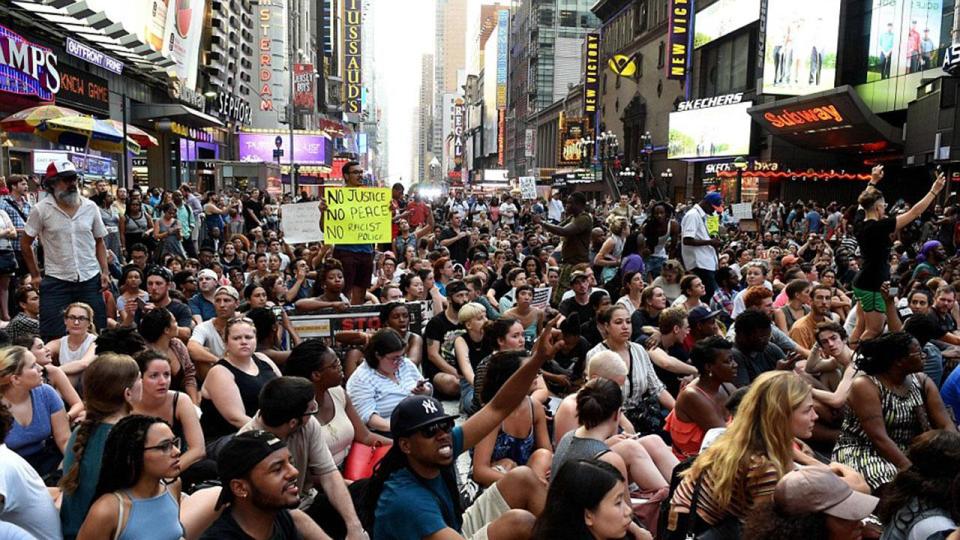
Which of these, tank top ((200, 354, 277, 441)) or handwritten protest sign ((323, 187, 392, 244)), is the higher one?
handwritten protest sign ((323, 187, 392, 244))

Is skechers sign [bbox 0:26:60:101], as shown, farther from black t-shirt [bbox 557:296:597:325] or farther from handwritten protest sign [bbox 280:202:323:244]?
black t-shirt [bbox 557:296:597:325]

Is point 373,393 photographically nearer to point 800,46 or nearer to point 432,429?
point 432,429

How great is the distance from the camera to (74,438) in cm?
416

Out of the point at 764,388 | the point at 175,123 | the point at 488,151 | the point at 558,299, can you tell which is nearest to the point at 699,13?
the point at 175,123

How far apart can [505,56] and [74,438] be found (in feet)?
461

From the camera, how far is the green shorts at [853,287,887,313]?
799 centimetres

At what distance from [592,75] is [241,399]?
7011cm

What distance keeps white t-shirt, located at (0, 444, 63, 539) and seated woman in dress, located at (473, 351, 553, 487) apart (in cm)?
238

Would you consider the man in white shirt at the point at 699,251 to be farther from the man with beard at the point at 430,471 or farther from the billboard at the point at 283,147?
the billboard at the point at 283,147

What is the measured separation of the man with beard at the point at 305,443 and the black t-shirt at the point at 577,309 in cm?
502

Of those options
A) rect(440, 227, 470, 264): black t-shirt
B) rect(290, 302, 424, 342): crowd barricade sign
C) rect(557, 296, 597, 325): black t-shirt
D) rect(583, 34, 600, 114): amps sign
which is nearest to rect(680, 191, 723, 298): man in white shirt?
rect(557, 296, 597, 325): black t-shirt

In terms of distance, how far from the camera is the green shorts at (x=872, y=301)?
26.2 ft

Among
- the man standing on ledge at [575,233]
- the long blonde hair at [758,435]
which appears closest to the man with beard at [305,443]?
the long blonde hair at [758,435]

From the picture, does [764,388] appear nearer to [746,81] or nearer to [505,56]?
[746,81]
